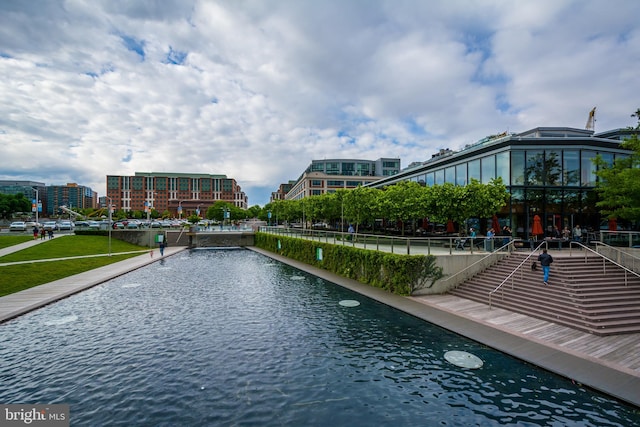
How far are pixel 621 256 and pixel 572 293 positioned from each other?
5649 millimetres

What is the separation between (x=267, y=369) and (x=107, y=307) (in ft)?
40.3

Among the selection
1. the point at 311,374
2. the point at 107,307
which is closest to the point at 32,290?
the point at 107,307

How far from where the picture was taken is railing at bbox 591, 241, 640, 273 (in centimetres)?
1692

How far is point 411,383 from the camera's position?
963cm

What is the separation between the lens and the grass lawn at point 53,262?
875 inches

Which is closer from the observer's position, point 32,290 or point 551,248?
point 32,290

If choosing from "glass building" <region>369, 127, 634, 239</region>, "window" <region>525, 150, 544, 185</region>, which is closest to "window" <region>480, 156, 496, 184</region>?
"glass building" <region>369, 127, 634, 239</region>

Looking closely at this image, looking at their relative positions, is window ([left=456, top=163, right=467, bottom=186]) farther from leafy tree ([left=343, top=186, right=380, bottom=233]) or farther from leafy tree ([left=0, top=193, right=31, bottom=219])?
leafy tree ([left=0, top=193, right=31, bottom=219])

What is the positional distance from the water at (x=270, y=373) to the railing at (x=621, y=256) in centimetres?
1195

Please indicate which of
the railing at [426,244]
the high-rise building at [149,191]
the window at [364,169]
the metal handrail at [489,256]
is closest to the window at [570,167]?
the metal handrail at [489,256]

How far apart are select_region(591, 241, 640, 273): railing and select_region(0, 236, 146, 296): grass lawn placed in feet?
117

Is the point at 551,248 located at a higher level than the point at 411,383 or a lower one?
higher

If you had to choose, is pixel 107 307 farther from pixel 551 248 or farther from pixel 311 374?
pixel 551 248

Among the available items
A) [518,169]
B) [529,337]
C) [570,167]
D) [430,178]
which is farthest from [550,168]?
[529,337]
